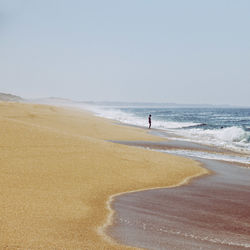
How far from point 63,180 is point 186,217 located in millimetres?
3069

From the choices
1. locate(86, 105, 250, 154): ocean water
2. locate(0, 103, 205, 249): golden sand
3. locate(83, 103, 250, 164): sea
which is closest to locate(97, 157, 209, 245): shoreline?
locate(0, 103, 205, 249): golden sand

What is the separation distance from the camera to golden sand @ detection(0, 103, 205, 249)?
5.30m

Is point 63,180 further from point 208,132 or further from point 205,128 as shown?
point 205,128

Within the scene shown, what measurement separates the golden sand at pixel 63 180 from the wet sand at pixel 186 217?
0.41 meters

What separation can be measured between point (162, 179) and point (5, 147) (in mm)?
4340

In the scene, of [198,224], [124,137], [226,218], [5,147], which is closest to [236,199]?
[226,218]

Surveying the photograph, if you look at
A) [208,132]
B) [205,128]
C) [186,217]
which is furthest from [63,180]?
[205,128]

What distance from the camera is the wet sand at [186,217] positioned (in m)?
5.48

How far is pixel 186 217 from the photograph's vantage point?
6762mm

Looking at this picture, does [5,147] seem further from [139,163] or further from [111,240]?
[111,240]

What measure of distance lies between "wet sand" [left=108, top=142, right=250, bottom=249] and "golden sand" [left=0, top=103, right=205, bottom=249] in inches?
16.3

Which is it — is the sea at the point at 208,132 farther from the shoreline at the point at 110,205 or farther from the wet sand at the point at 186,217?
the wet sand at the point at 186,217

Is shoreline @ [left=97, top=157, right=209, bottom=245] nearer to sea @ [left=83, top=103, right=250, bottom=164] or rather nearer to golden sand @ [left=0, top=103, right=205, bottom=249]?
golden sand @ [left=0, top=103, right=205, bottom=249]

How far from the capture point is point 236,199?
8477 millimetres
